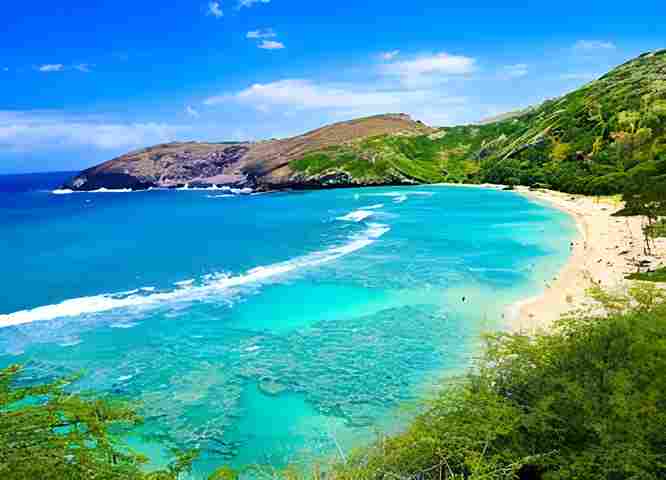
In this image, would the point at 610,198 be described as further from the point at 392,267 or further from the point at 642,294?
the point at 642,294

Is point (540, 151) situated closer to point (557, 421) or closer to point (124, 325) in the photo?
point (124, 325)

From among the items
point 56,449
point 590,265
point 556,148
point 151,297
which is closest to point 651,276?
point 590,265

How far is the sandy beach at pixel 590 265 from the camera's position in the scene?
34069 millimetres

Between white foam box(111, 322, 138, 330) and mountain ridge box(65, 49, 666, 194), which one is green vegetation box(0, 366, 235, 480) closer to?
white foam box(111, 322, 138, 330)

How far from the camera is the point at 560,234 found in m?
63.2

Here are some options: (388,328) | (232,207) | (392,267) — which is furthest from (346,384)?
(232,207)

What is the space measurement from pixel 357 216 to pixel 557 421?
259 feet

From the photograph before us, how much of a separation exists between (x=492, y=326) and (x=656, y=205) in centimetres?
3120

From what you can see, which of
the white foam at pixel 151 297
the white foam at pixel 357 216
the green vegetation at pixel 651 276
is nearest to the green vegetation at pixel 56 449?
the white foam at pixel 151 297

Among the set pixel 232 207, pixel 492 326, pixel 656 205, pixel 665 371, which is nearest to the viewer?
pixel 665 371

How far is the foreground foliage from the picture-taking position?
13.6 metres

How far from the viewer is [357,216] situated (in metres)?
93.9

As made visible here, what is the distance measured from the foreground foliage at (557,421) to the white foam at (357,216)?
231 feet

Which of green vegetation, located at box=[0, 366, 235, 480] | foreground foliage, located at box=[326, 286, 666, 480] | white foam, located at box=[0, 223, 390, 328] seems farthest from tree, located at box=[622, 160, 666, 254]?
green vegetation, located at box=[0, 366, 235, 480]
